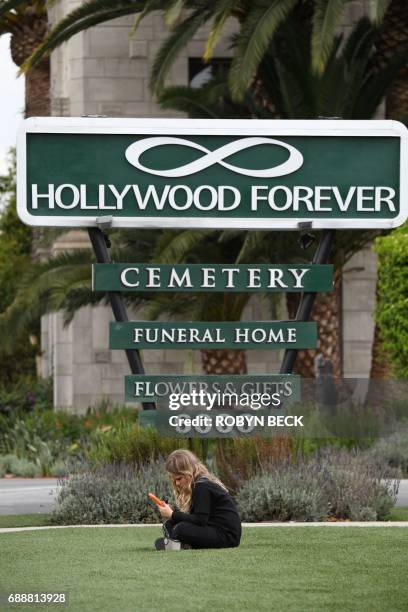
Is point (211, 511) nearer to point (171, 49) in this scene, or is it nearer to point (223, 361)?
point (171, 49)

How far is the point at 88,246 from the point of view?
3042 cm

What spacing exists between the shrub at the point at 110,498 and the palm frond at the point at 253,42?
897cm

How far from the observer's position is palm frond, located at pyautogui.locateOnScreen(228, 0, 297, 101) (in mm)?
23031

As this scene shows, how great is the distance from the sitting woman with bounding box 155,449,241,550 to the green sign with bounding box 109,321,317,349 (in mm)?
3483

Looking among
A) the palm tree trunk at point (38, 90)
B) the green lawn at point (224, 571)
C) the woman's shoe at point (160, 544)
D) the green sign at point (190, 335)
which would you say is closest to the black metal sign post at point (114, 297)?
the green sign at point (190, 335)

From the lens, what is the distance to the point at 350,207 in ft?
52.4

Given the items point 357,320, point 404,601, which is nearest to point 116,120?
point 404,601

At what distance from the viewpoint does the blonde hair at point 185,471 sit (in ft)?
38.6

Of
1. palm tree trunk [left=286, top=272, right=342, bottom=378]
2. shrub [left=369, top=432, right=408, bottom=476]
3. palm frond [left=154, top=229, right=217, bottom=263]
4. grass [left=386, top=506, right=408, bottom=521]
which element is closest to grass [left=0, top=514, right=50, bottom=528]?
grass [left=386, top=506, right=408, bottom=521]

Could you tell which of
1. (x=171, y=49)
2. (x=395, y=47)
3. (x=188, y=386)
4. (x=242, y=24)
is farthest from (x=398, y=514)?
(x=395, y=47)

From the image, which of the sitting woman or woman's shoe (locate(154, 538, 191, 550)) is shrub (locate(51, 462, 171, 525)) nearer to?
woman's shoe (locate(154, 538, 191, 550))

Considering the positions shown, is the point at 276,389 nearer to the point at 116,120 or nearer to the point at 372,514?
the point at 372,514

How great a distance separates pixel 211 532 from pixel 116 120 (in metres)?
5.44

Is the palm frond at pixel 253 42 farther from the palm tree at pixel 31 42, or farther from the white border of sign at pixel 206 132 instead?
the palm tree at pixel 31 42
